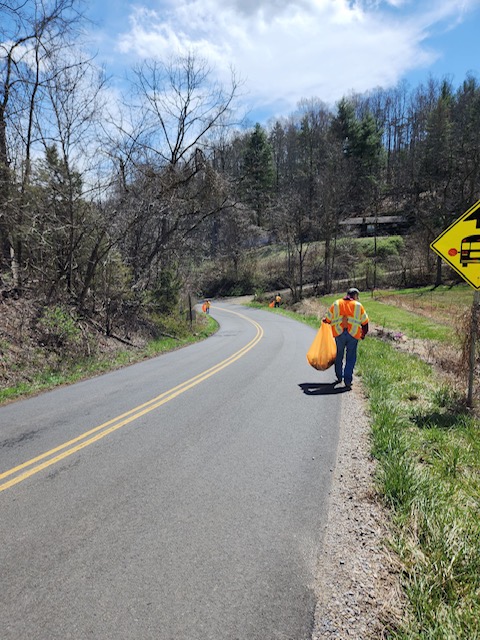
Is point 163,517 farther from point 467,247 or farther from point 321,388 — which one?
point 467,247

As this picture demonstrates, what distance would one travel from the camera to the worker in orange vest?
7.90 m

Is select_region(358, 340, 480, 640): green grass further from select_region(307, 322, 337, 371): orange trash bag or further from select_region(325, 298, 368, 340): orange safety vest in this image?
select_region(307, 322, 337, 371): orange trash bag

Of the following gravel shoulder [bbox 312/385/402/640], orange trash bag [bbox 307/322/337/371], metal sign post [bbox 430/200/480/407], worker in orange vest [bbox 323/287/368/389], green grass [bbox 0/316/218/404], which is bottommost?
green grass [bbox 0/316/218/404]

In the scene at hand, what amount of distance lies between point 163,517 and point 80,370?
8.31 metres

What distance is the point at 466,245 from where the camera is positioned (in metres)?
6.22

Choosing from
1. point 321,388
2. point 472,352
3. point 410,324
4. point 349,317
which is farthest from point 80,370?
point 410,324

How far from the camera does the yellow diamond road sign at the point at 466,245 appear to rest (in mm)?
6117

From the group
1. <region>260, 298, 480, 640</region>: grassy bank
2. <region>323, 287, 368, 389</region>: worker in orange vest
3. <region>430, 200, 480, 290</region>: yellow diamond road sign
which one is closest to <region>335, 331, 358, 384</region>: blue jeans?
<region>323, 287, 368, 389</region>: worker in orange vest

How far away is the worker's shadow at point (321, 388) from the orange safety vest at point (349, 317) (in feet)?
3.90

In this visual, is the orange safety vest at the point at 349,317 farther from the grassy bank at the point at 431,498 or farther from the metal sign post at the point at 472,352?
the metal sign post at the point at 472,352

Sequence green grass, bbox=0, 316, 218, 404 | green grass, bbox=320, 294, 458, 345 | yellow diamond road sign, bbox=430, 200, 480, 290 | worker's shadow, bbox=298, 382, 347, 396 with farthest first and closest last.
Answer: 1. green grass, bbox=320, 294, 458, 345
2. green grass, bbox=0, 316, 218, 404
3. worker's shadow, bbox=298, 382, 347, 396
4. yellow diamond road sign, bbox=430, 200, 480, 290

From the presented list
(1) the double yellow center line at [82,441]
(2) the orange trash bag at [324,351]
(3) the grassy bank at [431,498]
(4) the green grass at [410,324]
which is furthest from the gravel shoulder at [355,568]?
(4) the green grass at [410,324]

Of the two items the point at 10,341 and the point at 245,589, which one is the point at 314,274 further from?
the point at 245,589

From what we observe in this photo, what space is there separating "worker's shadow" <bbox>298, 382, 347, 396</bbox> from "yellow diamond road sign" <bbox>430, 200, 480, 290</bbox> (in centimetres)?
332
